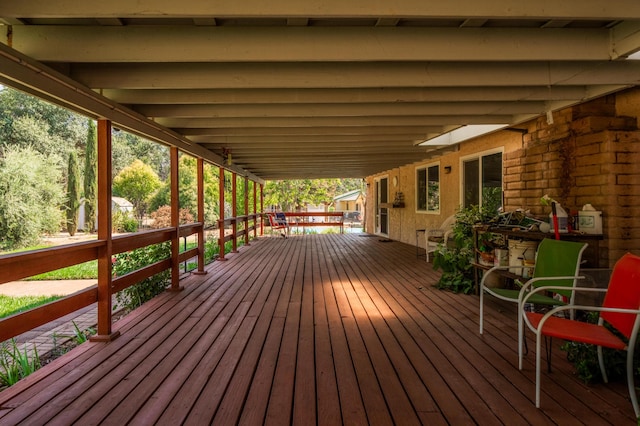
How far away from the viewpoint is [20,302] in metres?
5.57

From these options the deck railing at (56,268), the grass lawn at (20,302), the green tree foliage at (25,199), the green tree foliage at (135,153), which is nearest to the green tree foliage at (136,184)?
the green tree foliage at (135,153)

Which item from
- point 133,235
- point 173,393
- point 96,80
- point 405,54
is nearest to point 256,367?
point 173,393

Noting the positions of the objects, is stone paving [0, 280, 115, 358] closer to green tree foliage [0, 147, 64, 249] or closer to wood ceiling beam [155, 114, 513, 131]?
wood ceiling beam [155, 114, 513, 131]

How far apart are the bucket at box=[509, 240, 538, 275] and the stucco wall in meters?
0.60

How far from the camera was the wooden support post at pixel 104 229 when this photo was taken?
2.79 metres

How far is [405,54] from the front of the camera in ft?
7.33

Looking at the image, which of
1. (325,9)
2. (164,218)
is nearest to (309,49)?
(325,9)

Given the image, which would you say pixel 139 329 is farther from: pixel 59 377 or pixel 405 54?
pixel 405 54

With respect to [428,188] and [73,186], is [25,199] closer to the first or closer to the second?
[73,186]

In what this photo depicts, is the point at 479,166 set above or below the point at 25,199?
above

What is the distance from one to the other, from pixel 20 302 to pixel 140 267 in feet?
10.2

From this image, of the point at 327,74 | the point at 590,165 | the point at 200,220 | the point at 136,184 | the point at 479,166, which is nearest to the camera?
the point at 327,74

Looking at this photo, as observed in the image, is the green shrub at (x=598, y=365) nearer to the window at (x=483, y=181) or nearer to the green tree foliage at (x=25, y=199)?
the window at (x=483, y=181)

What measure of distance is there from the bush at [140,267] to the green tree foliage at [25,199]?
624cm
